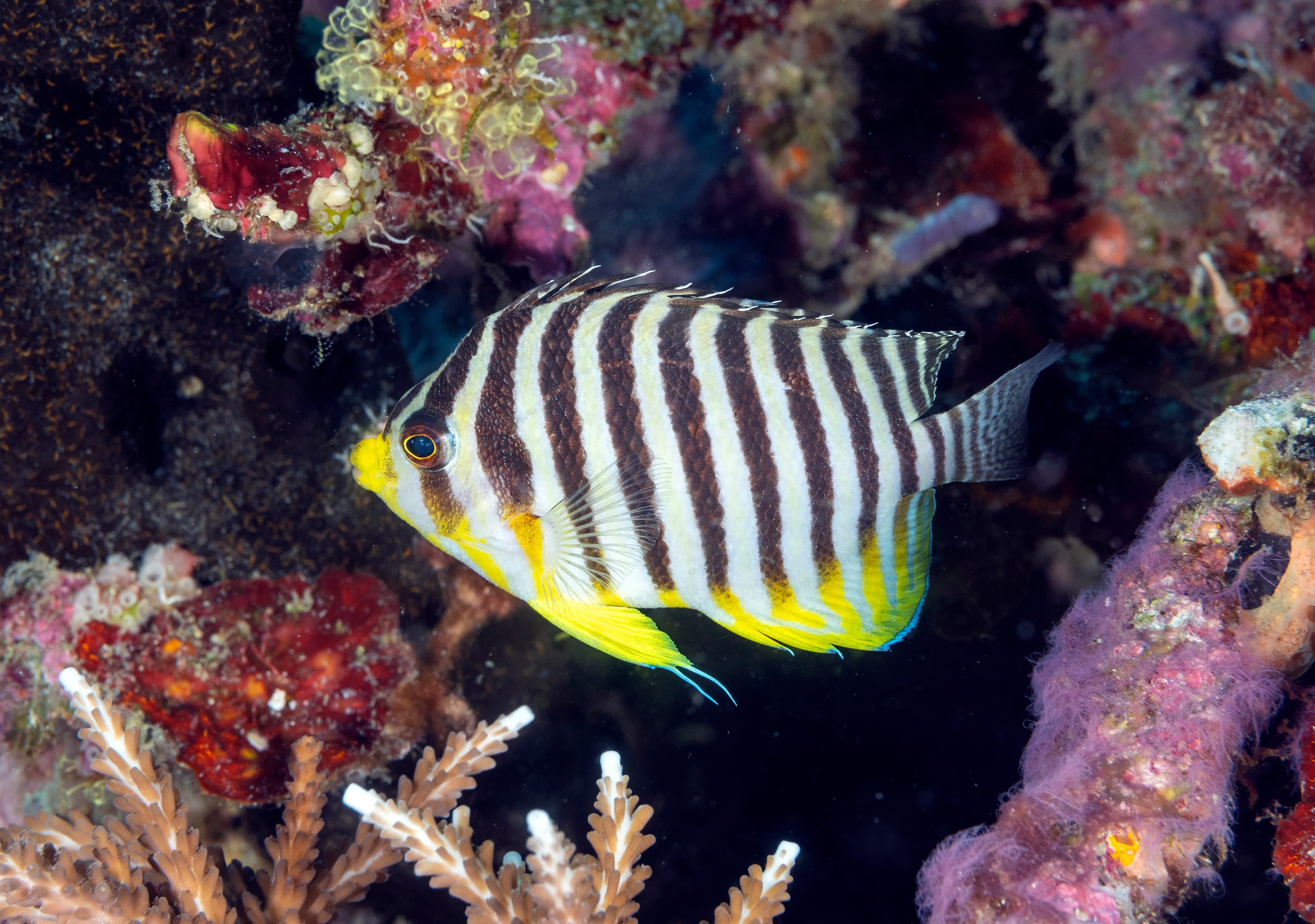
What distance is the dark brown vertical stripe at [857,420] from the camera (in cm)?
226

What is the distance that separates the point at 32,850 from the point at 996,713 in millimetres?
3457

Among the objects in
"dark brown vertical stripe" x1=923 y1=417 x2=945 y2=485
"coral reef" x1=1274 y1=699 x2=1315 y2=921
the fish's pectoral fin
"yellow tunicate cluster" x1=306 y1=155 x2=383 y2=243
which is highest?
"yellow tunicate cluster" x1=306 y1=155 x2=383 y2=243

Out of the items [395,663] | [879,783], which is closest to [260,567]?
[395,663]

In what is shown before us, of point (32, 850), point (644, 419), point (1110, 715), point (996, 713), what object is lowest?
point (996, 713)

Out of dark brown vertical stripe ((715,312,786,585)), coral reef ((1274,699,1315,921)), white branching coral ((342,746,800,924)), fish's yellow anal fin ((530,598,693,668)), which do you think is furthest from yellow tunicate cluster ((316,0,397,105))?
coral reef ((1274,699,1315,921))

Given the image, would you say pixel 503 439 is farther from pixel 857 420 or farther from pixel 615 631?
pixel 857 420

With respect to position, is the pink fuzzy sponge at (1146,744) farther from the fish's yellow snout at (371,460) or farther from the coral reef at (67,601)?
the coral reef at (67,601)

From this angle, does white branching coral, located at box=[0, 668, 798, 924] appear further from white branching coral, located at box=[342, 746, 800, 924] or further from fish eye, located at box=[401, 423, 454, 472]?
Result: fish eye, located at box=[401, 423, 454, 472]

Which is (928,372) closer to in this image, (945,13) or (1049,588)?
(1049,588)

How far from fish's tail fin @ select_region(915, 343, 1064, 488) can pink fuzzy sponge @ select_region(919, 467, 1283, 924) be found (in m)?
0.60

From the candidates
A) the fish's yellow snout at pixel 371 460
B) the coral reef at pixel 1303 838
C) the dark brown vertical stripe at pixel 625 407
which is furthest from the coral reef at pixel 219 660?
the coral reef at pixel 1303 838

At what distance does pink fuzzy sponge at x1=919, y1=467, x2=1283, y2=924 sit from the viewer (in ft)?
6.96

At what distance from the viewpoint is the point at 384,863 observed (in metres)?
2.55

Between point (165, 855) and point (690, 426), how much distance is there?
2.27 m
